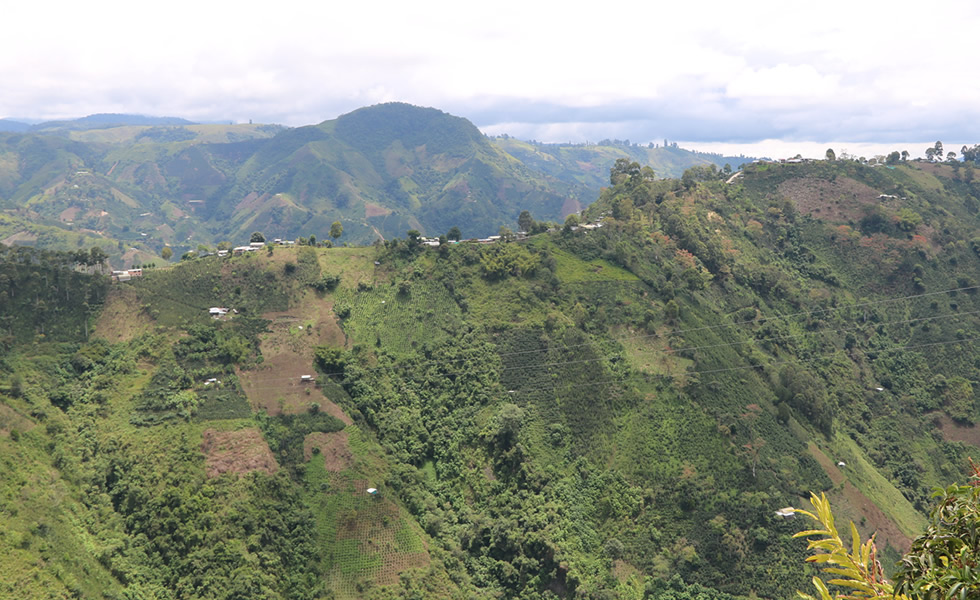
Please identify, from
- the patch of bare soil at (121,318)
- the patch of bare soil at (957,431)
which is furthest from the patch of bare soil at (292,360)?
the patch of bare soil at (957,431)

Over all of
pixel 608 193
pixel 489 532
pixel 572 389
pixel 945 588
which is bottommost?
pixel 489 532

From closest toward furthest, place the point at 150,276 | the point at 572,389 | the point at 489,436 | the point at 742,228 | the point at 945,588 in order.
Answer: the point at 945,588
the point at 489,436
the point at 572,389
the point at 150,276
the point at 742,228

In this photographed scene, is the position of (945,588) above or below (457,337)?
above

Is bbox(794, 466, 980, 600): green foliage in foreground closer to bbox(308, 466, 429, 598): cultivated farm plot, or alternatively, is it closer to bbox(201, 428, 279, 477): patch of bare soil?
bbox(308, 466, 429, 598): cultivated farm plot

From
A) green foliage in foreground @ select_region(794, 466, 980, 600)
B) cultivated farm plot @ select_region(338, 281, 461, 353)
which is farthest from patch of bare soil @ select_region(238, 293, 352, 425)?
green foliage in foreground @ select_region(794, 466, 980, 600)

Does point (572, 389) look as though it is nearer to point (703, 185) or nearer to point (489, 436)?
point (489, 436)

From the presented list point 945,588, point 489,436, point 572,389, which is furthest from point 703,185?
point 945,588

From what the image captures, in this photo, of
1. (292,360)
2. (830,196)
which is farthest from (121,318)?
(830,196)
